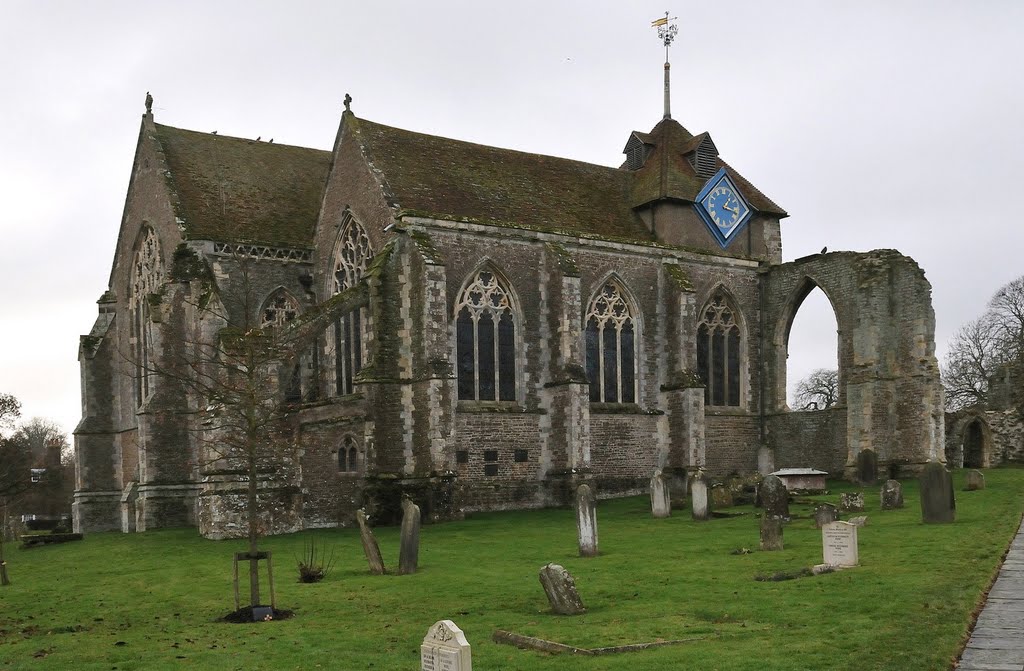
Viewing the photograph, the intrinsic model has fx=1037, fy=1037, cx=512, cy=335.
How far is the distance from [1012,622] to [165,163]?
1152 inches

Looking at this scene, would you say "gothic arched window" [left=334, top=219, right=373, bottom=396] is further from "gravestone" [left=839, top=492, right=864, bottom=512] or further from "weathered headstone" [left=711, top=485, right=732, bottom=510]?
"gravestone" [left=839, top=492, right=864, bottom=512]

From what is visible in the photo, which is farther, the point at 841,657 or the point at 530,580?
the point at 530,580

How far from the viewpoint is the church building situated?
27531 mm

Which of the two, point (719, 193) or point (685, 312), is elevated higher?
point (719, 193)

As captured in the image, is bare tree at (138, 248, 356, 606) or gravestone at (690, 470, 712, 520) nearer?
gravestone at (690, 470, 712, 520)

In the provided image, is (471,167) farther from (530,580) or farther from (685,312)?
(530,580)

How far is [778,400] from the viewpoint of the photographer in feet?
117

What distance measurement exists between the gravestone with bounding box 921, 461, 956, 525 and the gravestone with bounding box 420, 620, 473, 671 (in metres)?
13.6

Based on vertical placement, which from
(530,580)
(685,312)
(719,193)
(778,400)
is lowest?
(530,580)

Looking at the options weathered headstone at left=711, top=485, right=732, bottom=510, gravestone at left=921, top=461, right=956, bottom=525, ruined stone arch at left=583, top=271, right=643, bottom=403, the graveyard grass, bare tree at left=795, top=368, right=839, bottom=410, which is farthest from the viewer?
bare tree at left=795, top=368, right=839, bottom=410

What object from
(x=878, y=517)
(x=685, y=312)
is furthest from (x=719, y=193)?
(x=878, y=517)

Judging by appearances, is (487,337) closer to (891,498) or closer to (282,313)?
(282,313)

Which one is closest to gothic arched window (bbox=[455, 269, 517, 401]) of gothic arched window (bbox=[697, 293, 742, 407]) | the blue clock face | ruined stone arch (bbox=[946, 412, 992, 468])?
gothic arched window (bbox=[697, 293, 742, 407])

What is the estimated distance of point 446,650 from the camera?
7.98 metres
